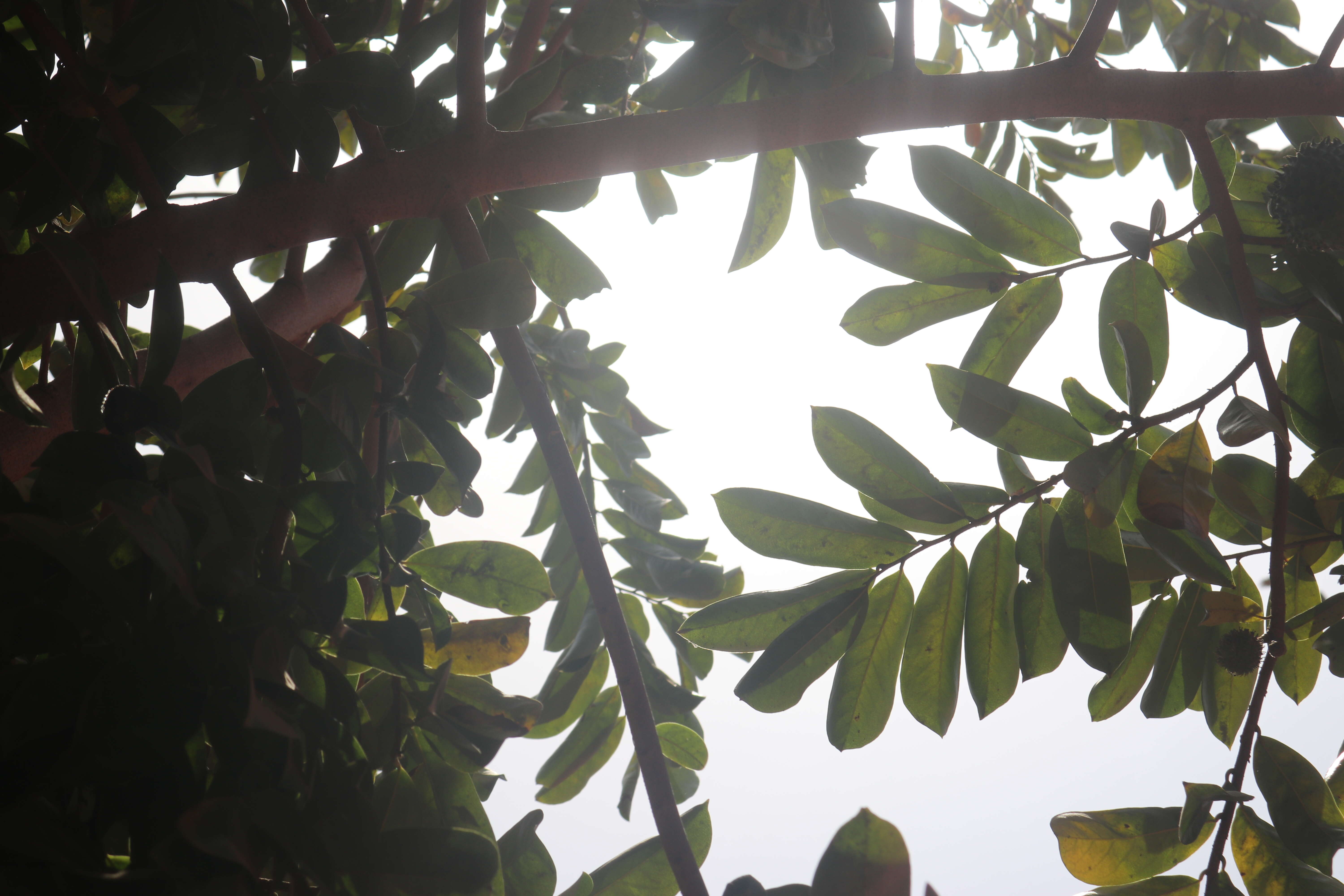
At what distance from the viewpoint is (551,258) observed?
0.62 meters

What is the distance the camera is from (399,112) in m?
0.45

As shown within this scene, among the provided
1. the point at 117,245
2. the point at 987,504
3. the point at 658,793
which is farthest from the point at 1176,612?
the point at 117,245

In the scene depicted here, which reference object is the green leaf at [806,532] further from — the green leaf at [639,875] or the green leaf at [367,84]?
the green leaf at [367,84]

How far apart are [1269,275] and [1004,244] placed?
0.67 feet

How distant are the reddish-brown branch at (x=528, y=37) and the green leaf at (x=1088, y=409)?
663 mm

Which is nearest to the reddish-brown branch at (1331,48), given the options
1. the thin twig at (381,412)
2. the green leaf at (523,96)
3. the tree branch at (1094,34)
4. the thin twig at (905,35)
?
the tree branch at (1094,34)

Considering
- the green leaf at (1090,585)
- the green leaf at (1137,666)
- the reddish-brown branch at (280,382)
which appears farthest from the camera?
the green leaf at (1137,666)

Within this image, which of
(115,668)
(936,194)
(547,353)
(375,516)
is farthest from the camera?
(547,353)

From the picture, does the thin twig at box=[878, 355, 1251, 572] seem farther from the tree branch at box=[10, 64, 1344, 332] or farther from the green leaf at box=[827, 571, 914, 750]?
the tree branch at box=[10, 64, 1344, 332]

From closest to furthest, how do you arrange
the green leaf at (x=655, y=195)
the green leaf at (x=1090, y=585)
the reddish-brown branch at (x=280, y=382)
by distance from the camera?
the reddish-brown branch at (x=280, y=382) < the green leaf at (x=1090, y=585) < the green leaf at (x=655, y=195)

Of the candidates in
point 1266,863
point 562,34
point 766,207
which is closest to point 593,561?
point 766,207

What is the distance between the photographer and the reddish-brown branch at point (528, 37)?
869 millimetres

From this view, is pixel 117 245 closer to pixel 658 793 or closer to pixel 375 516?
pixel 375 516

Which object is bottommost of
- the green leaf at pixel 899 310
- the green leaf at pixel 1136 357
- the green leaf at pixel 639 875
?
the green leaf at pixel 639 875
